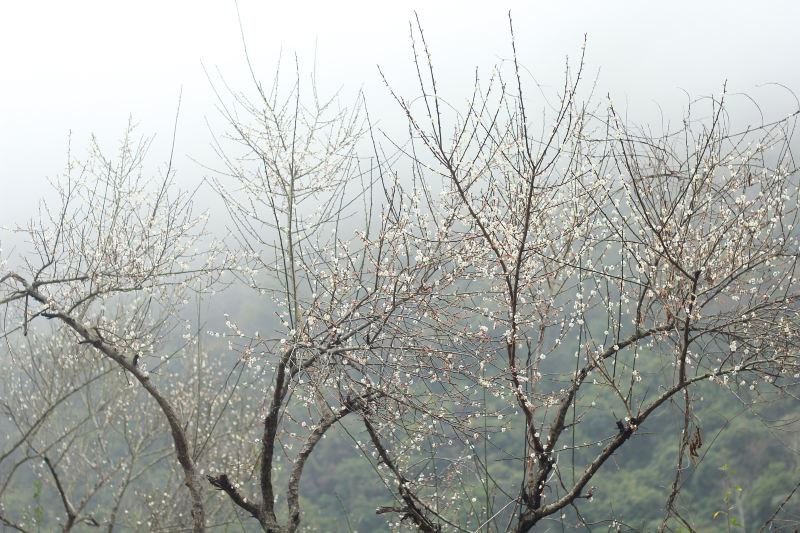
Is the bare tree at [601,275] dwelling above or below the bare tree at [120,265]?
below

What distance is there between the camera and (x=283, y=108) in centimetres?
507

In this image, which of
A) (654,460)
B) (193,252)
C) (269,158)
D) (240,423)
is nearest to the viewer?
(269,158)

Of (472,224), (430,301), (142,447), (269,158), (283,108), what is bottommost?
(430,301)

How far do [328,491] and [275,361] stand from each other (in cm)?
1861

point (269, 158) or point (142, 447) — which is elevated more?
point (142, 447)

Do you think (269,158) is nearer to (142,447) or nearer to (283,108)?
(283,108)

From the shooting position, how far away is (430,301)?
4.10m

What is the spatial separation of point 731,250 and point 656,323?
1.71 ft

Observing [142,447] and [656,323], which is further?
[142,447]

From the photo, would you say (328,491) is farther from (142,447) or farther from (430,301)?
(430,301)

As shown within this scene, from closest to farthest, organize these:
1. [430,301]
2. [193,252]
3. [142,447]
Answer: [430,301] → [193,252] → [142,447]

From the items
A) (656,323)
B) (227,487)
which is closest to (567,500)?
(656,323)

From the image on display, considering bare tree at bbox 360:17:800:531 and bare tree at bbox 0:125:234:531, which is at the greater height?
bare tree at bbox 0:125:234:531

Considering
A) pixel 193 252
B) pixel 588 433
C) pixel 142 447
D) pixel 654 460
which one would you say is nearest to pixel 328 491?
pixel 588 433
